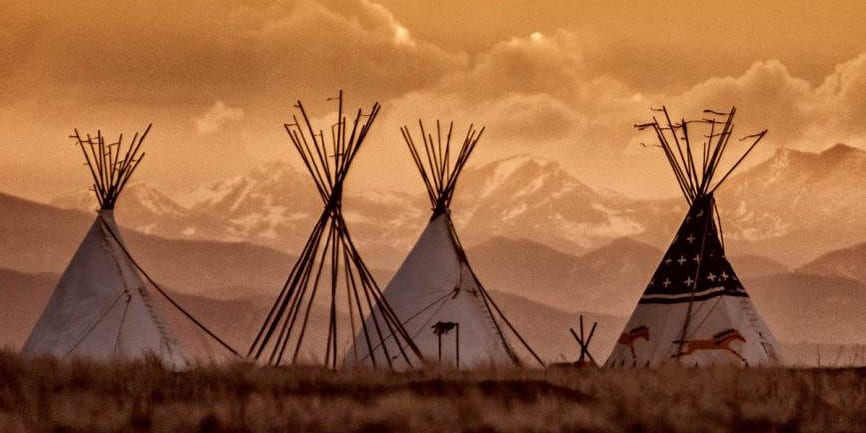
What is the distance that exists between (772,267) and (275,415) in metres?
71.1

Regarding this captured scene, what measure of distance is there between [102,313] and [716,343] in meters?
6.74

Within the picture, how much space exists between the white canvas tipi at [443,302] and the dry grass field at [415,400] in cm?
396

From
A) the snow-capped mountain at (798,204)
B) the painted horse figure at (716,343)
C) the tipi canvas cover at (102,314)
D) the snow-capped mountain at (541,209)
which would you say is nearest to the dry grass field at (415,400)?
the painted horse figure at (716,343)

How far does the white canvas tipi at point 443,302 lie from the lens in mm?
19578

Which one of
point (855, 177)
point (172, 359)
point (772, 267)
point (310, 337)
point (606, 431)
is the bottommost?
point (606, 431)

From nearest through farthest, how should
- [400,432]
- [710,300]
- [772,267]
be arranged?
[400,432] < [710,300] < [772,267]

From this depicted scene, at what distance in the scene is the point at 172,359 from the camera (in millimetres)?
19000

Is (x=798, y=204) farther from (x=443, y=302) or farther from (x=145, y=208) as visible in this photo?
(x=443, y=302)

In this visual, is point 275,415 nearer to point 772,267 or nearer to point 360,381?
point 360,381

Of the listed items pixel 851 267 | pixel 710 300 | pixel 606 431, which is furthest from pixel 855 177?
pixel 606 431

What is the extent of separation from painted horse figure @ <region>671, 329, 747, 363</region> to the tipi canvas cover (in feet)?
18.2

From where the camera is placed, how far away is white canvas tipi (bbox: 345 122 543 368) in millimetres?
19578

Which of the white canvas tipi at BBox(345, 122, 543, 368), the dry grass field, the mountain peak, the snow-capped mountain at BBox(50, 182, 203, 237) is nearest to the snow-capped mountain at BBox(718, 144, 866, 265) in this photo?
the mountain peak

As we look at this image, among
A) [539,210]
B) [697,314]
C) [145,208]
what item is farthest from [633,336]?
[145,208]
